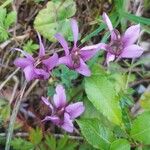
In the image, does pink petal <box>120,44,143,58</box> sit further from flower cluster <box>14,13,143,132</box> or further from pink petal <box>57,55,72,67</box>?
pink petal <box>57,55,72,67</box>

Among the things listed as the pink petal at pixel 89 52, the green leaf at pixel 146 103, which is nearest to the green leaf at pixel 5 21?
the pink petal at pixel 89 52

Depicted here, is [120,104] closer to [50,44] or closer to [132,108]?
[132,108]

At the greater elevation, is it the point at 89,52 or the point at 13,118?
the point at 89,52

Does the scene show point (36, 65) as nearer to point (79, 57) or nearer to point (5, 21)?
point (79, 57)

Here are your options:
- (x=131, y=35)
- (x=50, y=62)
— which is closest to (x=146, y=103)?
(x=131, y=35)

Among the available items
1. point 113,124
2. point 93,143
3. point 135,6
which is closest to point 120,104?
point 113,124

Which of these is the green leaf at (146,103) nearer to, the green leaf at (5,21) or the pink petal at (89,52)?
the pink petal at (89,52)

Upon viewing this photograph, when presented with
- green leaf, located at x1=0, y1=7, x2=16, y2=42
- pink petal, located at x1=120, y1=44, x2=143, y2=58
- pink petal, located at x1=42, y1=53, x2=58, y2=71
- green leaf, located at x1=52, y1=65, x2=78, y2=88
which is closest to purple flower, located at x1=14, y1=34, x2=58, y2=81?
pink petal, located at x1=42, y1=53, x2=58, y2=71
